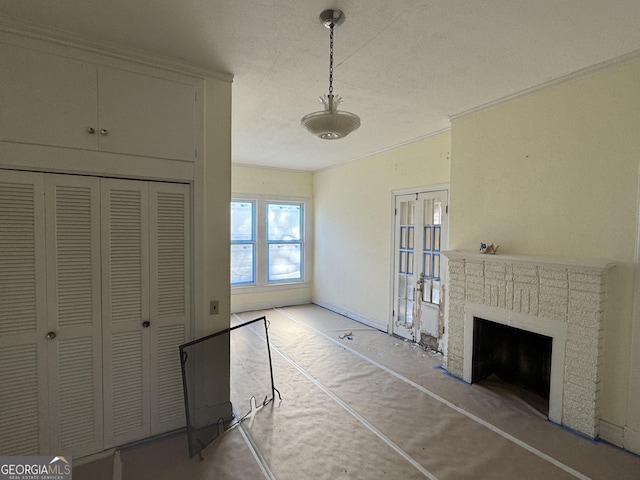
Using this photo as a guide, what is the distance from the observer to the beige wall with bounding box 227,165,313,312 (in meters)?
5.92

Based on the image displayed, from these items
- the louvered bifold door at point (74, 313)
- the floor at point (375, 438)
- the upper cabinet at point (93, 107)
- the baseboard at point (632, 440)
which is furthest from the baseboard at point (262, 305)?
the baseboard at point (632, 440)

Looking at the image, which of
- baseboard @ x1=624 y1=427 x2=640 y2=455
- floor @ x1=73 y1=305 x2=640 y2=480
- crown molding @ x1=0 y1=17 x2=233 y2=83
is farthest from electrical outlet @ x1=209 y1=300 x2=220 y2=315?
baseboard @ x1=624 y1=427 x2=640 y2=455

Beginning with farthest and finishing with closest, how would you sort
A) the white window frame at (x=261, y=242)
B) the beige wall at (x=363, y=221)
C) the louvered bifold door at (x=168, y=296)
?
the white window frame at (x=261, y=242) < the beige wall at (x=363, y=221) < the louvered bifold door at (x=168, y=296)

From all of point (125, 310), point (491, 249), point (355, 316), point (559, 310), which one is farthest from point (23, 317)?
point (355, 316)

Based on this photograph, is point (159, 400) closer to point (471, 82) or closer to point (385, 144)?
point (471, 82)

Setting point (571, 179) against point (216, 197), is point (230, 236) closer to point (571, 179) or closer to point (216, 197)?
point (216, 197)

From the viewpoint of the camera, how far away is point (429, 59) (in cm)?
231

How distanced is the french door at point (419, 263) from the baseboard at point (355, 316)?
0.28 m

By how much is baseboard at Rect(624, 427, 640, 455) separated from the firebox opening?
605 mm

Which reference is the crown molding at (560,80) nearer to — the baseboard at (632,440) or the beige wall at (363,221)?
the beige wall at (363,221)

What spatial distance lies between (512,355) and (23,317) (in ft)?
13.4

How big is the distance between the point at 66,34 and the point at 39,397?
2292 millimetres

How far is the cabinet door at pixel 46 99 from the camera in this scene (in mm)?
1895

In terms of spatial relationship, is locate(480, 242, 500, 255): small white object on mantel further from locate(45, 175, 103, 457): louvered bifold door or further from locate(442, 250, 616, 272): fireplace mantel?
locate(45, 175, 103, 457): louvered bifold door
